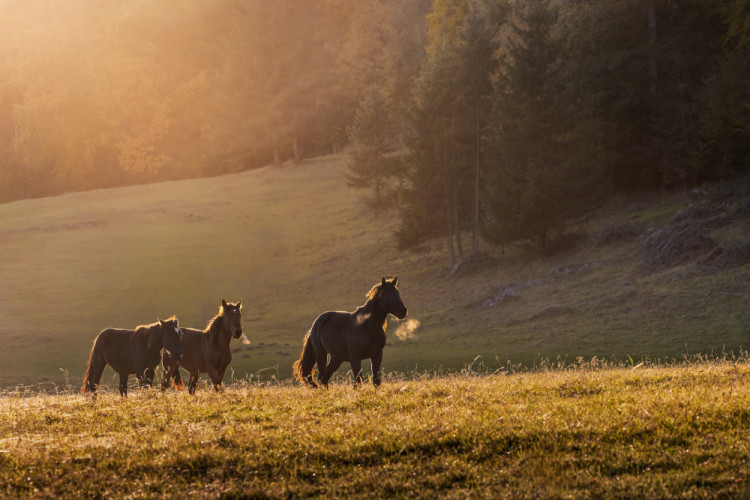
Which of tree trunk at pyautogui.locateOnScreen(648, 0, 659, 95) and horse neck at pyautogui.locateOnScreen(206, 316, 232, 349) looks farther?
tree trunk at pyautogui.locateOnScreen(648, 0, 659, 95)

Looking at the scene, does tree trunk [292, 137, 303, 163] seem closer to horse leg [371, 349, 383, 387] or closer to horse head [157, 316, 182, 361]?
horse head [157, 316, 182, 361]

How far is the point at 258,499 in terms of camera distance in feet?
22.4

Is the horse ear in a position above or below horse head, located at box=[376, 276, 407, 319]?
below

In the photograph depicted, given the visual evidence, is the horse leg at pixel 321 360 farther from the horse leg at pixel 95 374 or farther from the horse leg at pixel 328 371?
the horse leg at pixel 95 374

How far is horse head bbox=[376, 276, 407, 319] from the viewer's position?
1351cm

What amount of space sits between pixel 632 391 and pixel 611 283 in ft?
84.7

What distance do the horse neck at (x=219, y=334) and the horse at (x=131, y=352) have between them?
2.35 ft

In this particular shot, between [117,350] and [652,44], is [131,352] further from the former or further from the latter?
[652,44]

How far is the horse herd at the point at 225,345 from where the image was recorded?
45.8 feet

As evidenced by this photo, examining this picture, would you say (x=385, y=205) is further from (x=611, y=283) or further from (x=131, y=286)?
(x=611, y=283)

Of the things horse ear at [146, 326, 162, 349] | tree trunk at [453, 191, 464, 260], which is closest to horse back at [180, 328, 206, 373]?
horse ear at [146, 326, 162, 349]

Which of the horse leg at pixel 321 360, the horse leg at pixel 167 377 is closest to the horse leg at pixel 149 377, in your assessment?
the horse leg at pixel 167 377

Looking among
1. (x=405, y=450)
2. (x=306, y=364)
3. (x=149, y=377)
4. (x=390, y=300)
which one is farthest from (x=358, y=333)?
(x=405, y=450)

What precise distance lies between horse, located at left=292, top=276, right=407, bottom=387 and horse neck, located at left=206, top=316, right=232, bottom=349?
1598mm
